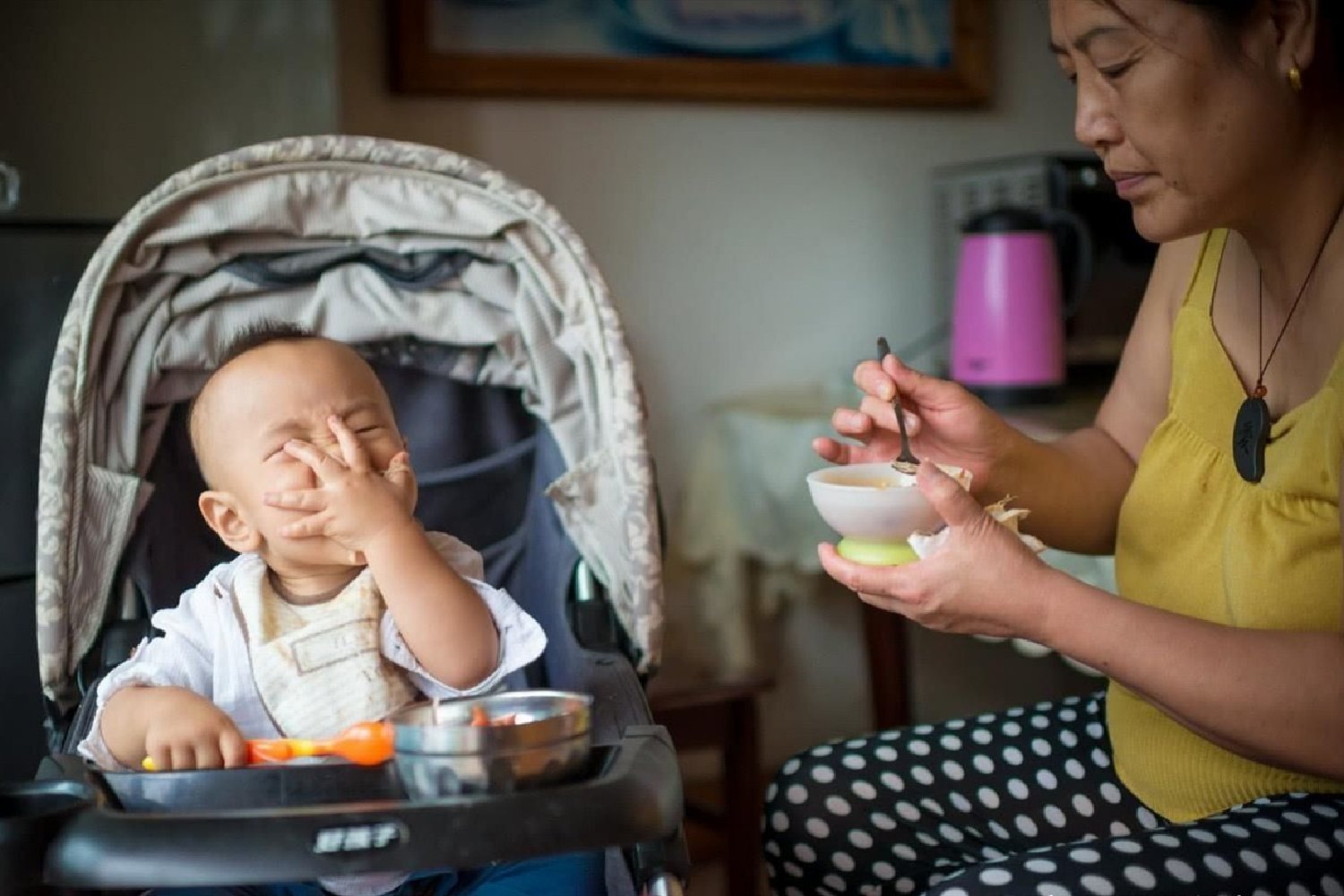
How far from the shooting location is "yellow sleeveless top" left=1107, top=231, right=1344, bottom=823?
1119mm

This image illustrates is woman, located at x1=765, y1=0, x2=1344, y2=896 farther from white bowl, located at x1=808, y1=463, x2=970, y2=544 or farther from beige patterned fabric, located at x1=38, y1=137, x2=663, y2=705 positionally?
beige patterned fabric, located at x1=38, y1=137, x2=663, y2=705

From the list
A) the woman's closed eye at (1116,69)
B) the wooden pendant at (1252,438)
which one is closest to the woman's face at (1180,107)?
the woman's closed eye at (1116,69)

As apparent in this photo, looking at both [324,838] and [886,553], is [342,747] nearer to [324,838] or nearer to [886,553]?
[324,838]

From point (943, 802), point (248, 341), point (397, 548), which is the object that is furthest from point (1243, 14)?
point (248, 341)

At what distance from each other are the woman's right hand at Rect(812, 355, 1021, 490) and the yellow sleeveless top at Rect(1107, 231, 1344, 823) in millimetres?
152

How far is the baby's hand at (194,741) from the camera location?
1106 millimetres

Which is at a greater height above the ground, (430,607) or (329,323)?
(329,323)

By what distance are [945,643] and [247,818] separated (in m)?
2.17

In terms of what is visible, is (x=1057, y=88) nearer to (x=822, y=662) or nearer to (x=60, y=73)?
(x=822, y=662)

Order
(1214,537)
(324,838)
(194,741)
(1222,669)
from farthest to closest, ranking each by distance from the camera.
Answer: (1214,537) < (194,741) < (1222,669) < (324,838)

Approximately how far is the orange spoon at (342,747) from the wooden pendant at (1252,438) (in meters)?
0.74

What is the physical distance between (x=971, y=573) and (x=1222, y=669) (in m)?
0.19

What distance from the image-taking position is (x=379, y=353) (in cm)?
157

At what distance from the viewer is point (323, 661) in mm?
1269
